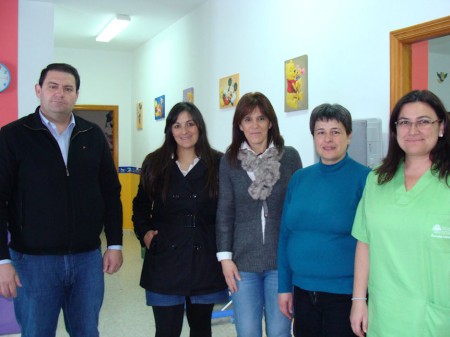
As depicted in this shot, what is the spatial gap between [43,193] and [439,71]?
5.82 m

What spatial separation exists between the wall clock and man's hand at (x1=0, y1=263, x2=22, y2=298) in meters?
3.32

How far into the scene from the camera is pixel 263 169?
1.81 m

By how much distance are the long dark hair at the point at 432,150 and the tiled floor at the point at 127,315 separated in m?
2.18

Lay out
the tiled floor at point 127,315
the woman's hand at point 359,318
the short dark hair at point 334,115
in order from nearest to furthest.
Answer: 1. the woman's hand at point 359,318
2. the short dark hair at point 334,115
3. the tiled floor at point 127,315

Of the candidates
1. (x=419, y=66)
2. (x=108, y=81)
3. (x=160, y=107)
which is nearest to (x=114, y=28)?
(x=160, y=107)

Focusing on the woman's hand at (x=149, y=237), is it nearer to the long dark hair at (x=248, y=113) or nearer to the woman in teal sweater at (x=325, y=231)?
the long dark hair at (x=248, y=113)

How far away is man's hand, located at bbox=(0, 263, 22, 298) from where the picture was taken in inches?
69.9

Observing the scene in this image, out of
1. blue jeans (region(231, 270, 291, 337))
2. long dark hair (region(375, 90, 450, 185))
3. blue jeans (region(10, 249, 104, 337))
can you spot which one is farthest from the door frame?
blue jeans (region(10, 249, 104, 337))

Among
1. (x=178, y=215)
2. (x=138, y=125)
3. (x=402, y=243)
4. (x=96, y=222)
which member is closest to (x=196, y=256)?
(x=178, y=215)

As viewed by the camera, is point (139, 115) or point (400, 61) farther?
point (139, 115)

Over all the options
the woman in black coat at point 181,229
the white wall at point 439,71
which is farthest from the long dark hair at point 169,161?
the white wall at point 439,71

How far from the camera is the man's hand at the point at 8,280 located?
1774 millimetres

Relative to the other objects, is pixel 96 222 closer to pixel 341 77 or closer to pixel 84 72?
pixel 341 77

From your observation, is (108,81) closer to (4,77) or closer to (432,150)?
(4,77)
